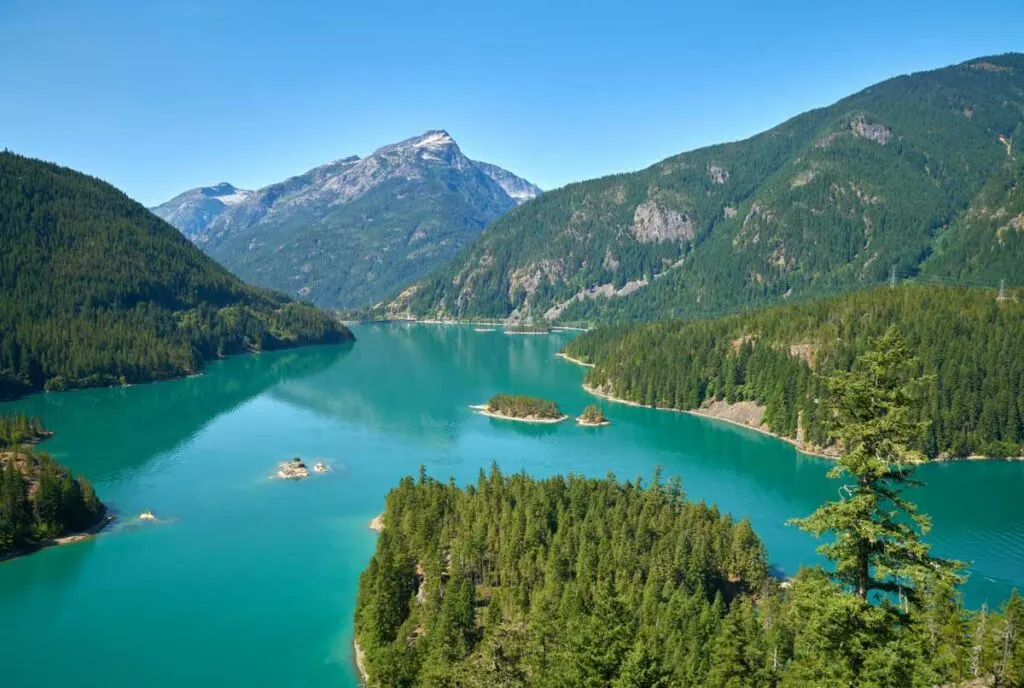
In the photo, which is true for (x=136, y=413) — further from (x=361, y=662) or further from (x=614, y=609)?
(x=614, y=609)

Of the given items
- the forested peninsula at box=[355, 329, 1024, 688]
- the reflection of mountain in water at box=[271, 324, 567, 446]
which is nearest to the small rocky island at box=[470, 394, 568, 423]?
the reflection of mountain in water at box=[271, 324, 567, 446]

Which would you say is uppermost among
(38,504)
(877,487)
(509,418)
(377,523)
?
(877,487)

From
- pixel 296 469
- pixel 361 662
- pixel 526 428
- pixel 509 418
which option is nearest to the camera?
pixel 361 662

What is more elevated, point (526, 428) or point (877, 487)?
point (877, 487)

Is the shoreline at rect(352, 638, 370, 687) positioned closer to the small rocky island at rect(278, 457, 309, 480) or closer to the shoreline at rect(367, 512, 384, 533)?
the shoreline at rect(367, 512, 384, 533)

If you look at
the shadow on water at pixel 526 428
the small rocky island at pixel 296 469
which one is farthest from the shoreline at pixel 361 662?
the shadow on water at pixel 526 428

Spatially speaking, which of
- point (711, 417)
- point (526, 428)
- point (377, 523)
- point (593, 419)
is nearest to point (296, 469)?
point (377, 523)

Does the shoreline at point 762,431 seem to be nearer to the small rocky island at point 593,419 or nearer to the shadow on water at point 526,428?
the small rocky island at point 593,419
